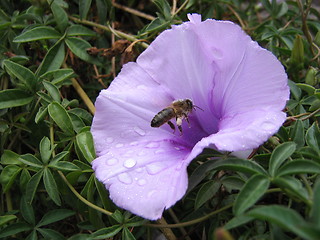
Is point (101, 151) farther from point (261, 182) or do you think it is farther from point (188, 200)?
point (261, 182)

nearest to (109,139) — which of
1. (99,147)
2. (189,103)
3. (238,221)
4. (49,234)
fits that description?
(99,147)

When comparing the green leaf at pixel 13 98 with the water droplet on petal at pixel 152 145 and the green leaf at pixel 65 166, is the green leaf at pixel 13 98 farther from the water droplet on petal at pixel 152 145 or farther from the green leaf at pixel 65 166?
the water droplet on petal at pixel 152 145

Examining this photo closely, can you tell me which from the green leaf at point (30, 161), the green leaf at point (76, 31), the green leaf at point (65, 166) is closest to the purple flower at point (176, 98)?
the green leaf at point (65, 166)

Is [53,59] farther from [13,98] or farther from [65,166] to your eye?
[65,166]

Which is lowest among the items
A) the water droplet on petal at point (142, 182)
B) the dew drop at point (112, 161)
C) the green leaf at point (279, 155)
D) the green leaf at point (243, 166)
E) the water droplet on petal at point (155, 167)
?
the dew drop at point (112, 161)

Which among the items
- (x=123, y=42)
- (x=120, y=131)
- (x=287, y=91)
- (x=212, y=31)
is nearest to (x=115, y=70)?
(x=123, y=42)
